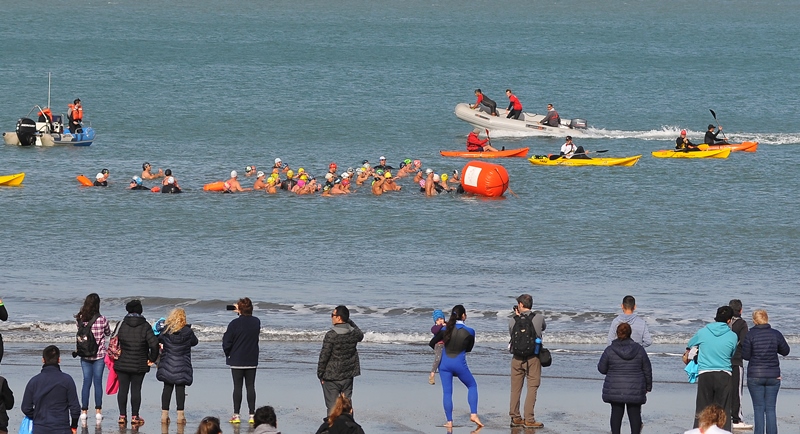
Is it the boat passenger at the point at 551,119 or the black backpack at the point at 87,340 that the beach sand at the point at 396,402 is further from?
the boat passenger at the point at 551,119

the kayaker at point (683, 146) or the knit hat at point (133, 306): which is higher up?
the kayaker at point (683, 146)

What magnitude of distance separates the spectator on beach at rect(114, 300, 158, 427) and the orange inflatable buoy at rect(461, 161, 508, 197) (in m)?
21.8

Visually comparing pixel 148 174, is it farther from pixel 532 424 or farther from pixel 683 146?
pixel 532 424

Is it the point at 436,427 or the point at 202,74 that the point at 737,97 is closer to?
the point at 202,74

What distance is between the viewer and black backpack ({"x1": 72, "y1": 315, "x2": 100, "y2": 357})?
1138cm

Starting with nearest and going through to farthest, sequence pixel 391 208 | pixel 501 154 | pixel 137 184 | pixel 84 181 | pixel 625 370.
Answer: pixel 625 370
pixel 391 208
pixel 137 184
pixel 84 181
pixel 501 154

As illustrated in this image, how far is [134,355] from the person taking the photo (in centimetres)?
1146

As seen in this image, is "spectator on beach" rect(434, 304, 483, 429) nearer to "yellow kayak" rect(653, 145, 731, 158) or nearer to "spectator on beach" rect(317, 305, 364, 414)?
"spectator on beach" rect(317, 305, 364, 414)

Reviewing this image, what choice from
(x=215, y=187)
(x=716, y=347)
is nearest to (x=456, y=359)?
(x=716, y=347)

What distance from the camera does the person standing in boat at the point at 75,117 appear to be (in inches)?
1569

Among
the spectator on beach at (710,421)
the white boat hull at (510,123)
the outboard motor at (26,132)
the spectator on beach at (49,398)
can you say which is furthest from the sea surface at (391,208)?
the spectator on beach at (710,421)

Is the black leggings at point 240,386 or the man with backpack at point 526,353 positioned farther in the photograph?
the black leggings at point 240,386

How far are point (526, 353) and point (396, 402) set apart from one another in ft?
5.68

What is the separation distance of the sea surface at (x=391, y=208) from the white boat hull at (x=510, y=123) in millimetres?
730
